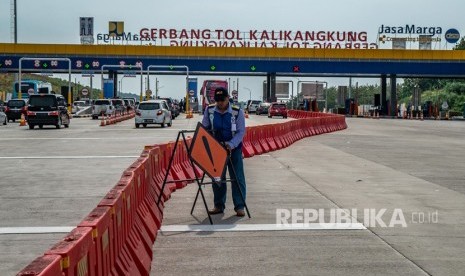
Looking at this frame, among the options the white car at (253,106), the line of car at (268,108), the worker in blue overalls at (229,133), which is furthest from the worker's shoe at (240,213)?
the white car at (253,106)

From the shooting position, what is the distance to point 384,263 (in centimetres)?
854

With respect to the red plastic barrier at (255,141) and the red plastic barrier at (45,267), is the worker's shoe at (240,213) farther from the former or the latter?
the red plastic barrier at (255,141)

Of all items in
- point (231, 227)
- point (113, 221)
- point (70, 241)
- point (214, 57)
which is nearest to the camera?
point (70, 241)

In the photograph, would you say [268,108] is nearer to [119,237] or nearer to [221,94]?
[221,94]

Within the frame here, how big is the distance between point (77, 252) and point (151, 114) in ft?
142

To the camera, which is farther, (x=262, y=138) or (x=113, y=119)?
(x=113, y=119)

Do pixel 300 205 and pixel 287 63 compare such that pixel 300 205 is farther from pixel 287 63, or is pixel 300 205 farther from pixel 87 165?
pixel 287 63

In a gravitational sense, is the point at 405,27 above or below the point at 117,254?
above

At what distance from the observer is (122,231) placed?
7379 mm

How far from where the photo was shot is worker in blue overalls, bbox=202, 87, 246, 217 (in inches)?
463

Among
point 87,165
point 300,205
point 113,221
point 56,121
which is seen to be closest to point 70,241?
point 113,221

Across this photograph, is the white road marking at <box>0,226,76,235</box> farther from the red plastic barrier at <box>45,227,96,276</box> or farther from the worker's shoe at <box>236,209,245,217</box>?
the red plastic barrier at <box>45,227,96,276</box>

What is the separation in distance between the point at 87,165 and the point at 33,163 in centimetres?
173

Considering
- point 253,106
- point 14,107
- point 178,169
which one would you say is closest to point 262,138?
point 178,169
